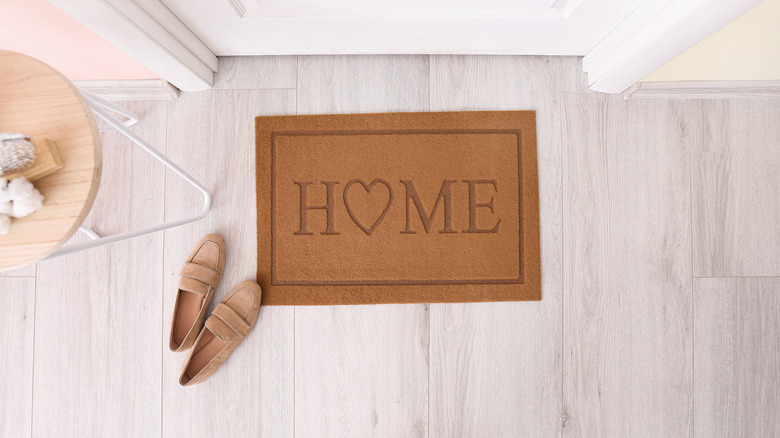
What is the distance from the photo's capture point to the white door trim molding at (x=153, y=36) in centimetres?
76

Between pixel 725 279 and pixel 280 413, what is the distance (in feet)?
4.69

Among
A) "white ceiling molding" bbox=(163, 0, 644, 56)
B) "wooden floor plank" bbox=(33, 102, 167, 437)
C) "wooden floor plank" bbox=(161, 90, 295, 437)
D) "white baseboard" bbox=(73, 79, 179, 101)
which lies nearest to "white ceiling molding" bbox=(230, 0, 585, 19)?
"white ceiling molding" bbox=(163, 0, 644, 56)

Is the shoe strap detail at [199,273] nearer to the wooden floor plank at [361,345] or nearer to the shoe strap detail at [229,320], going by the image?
the shoe strap detail at [229,320]

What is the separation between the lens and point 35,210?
615mm

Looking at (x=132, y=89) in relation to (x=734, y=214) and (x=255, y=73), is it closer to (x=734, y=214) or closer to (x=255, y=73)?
(x=255, y=73)

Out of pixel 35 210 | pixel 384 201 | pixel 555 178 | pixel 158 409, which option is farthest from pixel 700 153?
pixel 158 409

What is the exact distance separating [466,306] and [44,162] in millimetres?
1035

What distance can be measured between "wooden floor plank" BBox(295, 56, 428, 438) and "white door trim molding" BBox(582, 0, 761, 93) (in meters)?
0.50

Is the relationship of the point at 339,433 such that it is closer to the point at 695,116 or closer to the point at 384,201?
the point at 384,201

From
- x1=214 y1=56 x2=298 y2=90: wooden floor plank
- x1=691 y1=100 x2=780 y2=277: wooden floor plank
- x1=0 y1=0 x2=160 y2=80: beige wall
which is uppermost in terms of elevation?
x1=214 y1=56 x2=298 y2=90: wooden floor plank

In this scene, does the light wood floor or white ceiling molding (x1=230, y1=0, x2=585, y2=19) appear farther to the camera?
the light wood floor

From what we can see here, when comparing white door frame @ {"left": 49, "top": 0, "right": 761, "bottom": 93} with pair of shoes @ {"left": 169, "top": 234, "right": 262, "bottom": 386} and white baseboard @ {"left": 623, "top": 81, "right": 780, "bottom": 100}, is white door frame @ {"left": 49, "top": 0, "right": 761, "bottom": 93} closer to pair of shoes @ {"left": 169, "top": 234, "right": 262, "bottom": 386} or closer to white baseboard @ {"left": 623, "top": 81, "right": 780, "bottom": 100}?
white baseboard @ {"left": 623, "top": 81, "right": 780, "bottom": 100}

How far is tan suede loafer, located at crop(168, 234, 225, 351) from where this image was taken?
1.11 meters

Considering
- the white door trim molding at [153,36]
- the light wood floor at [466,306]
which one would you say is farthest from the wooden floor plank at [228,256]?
the white door trim molding at [153,36]
